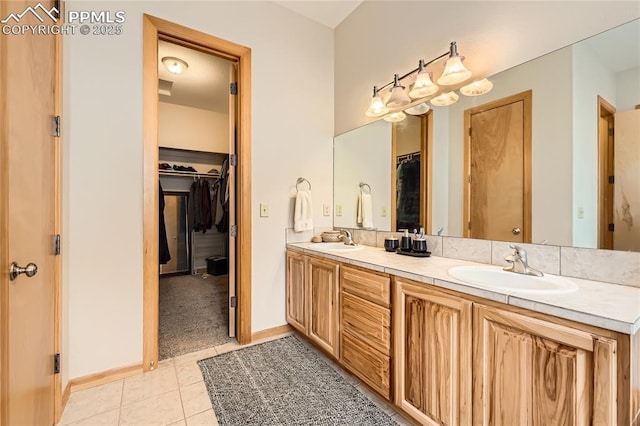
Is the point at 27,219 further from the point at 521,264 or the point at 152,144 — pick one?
the point at 521,264

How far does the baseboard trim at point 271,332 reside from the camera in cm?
238

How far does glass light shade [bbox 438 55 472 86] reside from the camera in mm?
1629

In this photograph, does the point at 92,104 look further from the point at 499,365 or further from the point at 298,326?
the point at 499,365

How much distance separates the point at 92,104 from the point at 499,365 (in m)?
2.59

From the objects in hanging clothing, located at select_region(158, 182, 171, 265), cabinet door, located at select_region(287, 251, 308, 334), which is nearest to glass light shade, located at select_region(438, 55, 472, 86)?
cabinet door, located at select_region(287, 251, 308, 334)

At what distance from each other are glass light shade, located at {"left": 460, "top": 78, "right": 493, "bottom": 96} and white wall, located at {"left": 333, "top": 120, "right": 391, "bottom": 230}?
26.1 inches

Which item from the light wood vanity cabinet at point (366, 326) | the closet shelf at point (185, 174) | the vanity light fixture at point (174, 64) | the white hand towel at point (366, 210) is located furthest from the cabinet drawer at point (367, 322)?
the closet shelf at point (185, 174)

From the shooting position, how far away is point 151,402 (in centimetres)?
162

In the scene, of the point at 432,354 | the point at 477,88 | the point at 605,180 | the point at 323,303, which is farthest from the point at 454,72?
the point at 323,303

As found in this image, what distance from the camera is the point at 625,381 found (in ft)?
2.54

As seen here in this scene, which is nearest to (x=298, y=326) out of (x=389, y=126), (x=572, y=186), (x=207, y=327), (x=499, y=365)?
(x=207, y=327)

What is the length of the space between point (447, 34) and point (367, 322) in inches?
74.8

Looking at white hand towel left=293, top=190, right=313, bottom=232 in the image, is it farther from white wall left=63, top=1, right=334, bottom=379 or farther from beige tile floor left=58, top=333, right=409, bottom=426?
beige tile floor left=58, top=333, right=409, bottom=426

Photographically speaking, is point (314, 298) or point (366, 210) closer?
point (314, 298)
